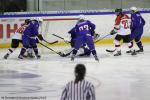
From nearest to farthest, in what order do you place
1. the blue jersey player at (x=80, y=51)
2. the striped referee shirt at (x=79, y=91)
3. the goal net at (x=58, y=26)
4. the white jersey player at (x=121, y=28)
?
the striped referee shirt at (x=79, y=91) → the blue jersey player at (x=80, y=51) → the white jersey player at (x=121, y=28) → the goal net at (x=58, y=26)

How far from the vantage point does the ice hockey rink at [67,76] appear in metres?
7.91

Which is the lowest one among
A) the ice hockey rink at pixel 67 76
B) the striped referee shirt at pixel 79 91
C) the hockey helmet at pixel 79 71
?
the ice hockey rink at pixel 67 76

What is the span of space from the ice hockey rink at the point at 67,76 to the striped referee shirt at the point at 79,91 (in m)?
2.85

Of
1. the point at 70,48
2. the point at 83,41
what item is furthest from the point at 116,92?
the point at 70,48

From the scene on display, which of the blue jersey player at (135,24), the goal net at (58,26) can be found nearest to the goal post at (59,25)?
the goal net at (58,26)

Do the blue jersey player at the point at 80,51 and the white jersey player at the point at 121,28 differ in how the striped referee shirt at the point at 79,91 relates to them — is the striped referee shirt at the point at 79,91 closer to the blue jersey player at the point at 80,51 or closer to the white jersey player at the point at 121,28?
the blue jersey player at the point at 80,51

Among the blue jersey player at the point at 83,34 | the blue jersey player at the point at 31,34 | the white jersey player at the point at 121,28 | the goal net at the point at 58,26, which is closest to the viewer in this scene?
the blue jersey player at the point at 83,34

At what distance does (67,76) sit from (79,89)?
501cm

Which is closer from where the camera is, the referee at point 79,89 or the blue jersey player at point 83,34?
the referee at point 79,89

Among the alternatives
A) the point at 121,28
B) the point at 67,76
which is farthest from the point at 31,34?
the point at 67,76

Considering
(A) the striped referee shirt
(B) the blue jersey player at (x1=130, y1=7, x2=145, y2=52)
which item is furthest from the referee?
(B) the blue jersey player at (x1=130, y1=7, x2=145, y2=52)

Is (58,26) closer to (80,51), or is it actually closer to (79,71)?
(80,51)

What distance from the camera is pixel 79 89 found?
183 inches

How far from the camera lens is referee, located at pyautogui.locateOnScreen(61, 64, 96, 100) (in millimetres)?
4645
